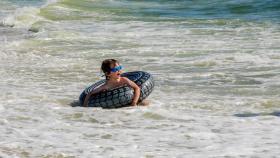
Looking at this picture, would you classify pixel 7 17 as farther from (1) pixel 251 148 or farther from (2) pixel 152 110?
(1) pixel 251 148

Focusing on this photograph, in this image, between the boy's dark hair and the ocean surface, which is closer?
the ocean surface

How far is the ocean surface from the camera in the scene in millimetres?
7297

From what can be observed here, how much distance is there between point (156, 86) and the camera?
11.5m

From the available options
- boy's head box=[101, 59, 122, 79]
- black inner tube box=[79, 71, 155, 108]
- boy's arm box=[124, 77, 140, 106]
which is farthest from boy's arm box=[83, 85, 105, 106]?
boy's arm box=[124, 77, 140, 106]

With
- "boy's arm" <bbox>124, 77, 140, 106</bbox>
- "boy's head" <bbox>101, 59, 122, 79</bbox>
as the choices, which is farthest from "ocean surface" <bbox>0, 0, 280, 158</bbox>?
"boy's head" <bbox>101, 59, 122, 79</bbox>

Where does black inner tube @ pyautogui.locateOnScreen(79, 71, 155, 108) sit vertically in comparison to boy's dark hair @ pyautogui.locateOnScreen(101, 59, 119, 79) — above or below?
below

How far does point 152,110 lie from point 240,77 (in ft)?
10.7

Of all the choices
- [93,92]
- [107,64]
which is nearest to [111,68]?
[107,64]

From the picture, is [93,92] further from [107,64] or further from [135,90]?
[135,90]

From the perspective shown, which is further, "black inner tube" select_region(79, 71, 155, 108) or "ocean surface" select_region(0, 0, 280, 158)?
"black inner tube" select_region(79, 71, 155, 108)

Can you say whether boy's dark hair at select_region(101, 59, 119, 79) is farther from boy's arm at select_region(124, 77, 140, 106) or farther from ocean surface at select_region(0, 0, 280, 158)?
ocean surface at select_region(0, 0, 280, 158)

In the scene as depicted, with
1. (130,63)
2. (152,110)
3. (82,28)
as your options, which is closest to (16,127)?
(152,110)

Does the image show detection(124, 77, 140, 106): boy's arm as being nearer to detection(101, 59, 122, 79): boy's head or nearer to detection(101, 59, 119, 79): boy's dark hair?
detection(101, 59, 122, 79): boy's head

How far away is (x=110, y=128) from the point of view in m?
8.20
